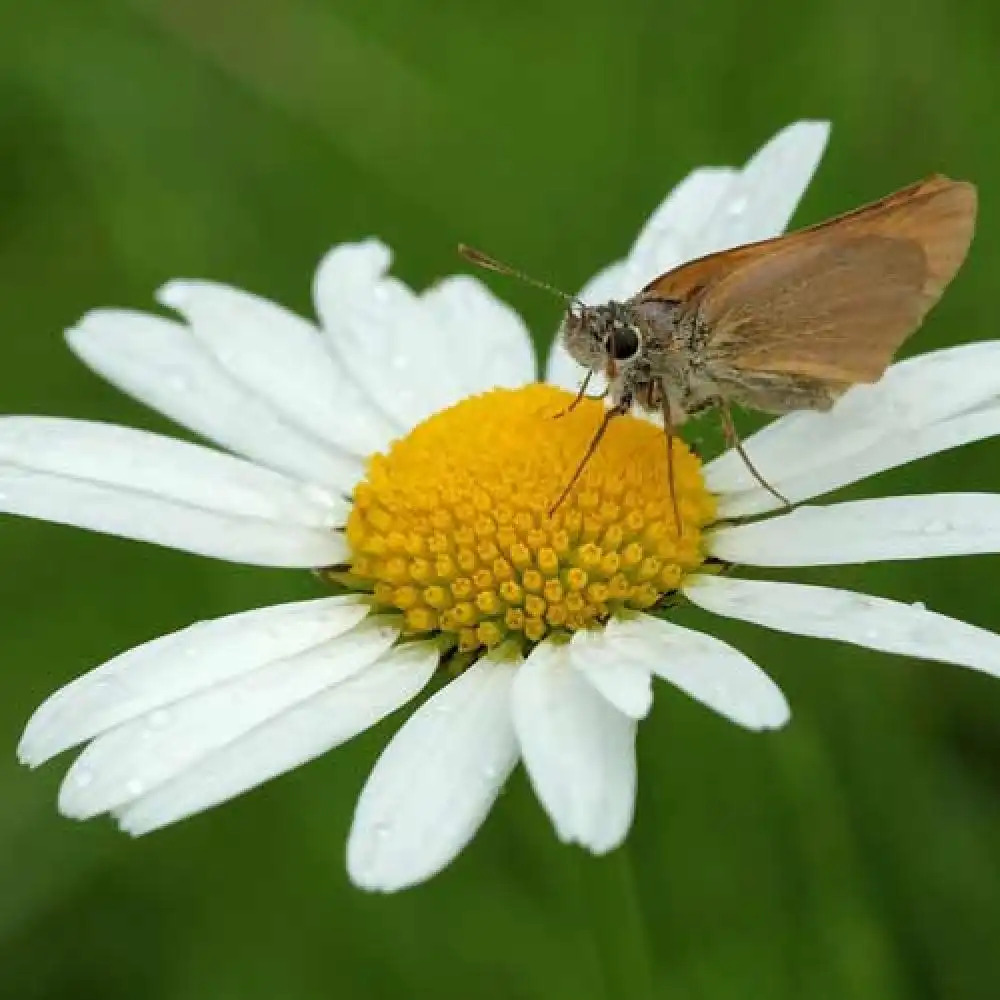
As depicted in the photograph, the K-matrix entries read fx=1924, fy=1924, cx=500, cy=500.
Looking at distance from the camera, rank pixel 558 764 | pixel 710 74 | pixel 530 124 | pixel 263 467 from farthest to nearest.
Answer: pixel 530 124 → pixel 710 74 → pixel 263 467 → pixel 558 764

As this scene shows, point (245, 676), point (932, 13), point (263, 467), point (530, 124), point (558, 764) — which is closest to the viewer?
point (558, 764)

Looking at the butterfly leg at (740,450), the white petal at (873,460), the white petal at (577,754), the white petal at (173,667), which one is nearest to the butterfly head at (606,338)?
the butterfly leg at (740,450)

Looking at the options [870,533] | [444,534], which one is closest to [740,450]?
[870,533]

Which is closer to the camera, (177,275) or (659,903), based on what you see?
(659,903)

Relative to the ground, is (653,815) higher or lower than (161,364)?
lower

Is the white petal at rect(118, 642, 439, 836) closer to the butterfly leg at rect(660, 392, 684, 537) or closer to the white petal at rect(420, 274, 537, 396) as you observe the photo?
the butterfly leg at rect(660, 392, 684, 537)

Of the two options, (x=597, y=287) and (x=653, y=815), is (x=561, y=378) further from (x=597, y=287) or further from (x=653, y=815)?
(x=653, y=815)

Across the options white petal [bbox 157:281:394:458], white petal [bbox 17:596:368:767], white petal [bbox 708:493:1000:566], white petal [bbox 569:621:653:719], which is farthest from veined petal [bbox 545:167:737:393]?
white petal [bbox 569:621:653:719]

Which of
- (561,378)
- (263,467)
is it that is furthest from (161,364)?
(561,378)
